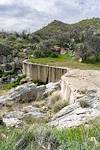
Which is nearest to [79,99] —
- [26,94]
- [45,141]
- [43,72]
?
[26,94]

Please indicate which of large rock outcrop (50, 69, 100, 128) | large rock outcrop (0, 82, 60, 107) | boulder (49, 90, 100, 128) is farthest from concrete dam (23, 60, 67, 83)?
boulder (49, 90, 100, 128)

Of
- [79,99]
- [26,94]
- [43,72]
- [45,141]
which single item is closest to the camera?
[45,141]

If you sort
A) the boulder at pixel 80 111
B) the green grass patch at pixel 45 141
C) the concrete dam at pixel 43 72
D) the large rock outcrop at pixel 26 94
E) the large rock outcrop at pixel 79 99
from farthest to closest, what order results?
1. the concrete dam at pixel 43 72
2. the large rock outcrop at pixel 26 94
3. the boulder at pixel 80 111
4. the large rock outcrop at pixel 79 99
5. the green grass patch at pixel 45 141

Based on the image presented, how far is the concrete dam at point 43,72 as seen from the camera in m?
37.1

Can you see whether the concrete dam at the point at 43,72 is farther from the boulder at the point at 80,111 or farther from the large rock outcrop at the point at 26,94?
the boulder at the point at 80,111

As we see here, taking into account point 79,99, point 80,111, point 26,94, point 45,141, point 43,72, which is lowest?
point 43,72

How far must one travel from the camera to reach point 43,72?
4031 cm

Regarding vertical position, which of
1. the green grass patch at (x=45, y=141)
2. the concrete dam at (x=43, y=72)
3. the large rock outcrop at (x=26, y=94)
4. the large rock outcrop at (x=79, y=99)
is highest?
the green grass patch at (x=45, y=141)

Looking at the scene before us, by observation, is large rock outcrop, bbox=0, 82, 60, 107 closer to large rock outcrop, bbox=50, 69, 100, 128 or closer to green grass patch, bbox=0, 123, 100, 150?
large rock outcrop, bbox=50, 69, 100, 128

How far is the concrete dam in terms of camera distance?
3709 centimetres

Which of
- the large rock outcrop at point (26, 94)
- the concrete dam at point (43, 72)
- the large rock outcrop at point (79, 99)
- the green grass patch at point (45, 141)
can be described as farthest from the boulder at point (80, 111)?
the concrete dam at point (43, 72)

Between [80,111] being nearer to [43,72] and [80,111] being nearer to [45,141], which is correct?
[45,141]

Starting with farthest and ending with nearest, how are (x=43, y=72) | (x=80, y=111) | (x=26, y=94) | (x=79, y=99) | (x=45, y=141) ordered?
(x=43, y=72), (x=26, y=94), (x=79, y=99), (x=80, y=111), (x=45, y=141)

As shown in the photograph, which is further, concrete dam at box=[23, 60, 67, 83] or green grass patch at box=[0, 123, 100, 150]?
concrete dam at box=[23, 60, 67, 83]
